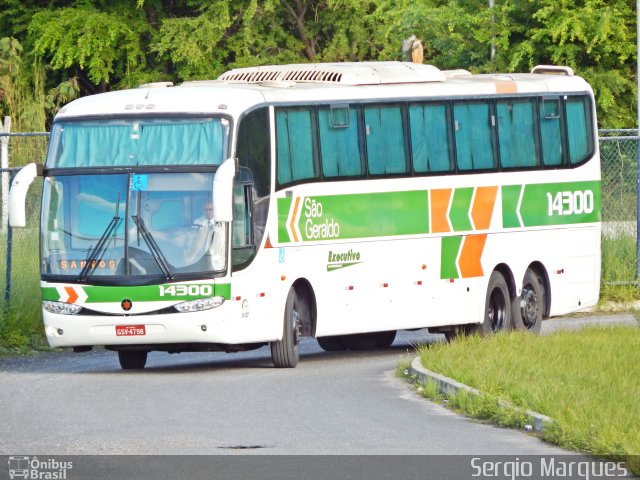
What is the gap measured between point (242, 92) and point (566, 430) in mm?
7901

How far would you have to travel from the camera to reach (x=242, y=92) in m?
19.8

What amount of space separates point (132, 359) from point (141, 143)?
8.19 ft

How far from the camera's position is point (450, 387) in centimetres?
1585

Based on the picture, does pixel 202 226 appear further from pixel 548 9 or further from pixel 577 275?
pixel 548 9

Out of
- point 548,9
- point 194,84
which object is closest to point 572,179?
point 194,84

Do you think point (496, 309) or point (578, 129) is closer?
point (496, 309)

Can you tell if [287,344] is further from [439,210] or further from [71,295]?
[439,210]

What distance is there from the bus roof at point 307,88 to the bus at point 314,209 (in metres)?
0.03

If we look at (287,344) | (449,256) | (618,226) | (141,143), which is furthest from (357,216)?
(618,226)

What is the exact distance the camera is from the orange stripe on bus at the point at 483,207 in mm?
22500

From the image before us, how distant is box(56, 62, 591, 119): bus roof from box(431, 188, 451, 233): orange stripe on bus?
1.16 metres

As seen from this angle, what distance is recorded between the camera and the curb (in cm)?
1339

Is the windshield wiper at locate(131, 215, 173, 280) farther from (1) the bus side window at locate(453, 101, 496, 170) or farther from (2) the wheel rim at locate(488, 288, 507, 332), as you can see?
(2) the wheel rim at locate(488, 288, 507, 332)

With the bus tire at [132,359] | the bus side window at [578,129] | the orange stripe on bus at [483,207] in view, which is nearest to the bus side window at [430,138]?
the orange stripe on bus at [483,207]
